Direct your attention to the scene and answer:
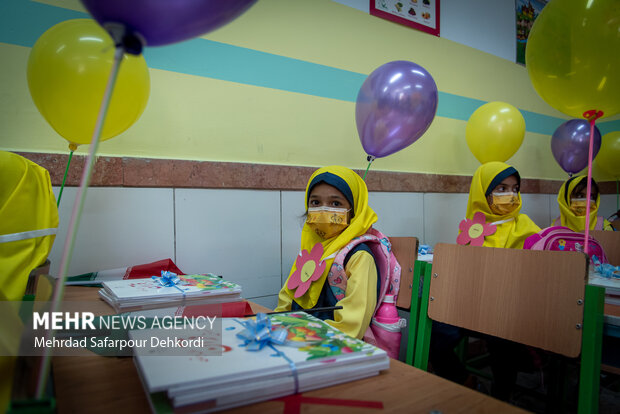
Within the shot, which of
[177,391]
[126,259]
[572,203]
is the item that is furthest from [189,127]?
[572,203]

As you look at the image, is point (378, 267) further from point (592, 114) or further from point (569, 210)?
point (569, 210)

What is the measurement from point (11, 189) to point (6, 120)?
28.5 inches

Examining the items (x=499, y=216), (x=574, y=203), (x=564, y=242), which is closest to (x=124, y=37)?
(x=564, y=242)

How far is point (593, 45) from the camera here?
1490 millimetres

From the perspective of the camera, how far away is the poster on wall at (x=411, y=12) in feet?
9.14

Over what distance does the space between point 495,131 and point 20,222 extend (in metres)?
3.07

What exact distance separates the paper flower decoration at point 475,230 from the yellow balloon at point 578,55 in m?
1.03

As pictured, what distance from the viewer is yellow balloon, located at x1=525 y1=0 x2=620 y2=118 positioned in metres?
1.45

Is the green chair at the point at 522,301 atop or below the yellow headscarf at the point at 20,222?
below

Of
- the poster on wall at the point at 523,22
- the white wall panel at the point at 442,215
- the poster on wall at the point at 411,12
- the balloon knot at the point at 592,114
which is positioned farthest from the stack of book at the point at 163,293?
the poster on wall at the point at 523,22

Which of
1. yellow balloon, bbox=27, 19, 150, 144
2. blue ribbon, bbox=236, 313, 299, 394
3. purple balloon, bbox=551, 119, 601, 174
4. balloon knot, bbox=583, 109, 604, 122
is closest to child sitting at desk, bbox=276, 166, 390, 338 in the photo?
blue ribbon, bbox=236, 313, 299, 394

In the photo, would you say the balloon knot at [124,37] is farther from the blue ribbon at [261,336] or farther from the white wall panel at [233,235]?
the white wall panel at [233,235]

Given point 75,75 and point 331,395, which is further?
point 75,75

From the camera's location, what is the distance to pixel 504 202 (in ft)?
8.75
